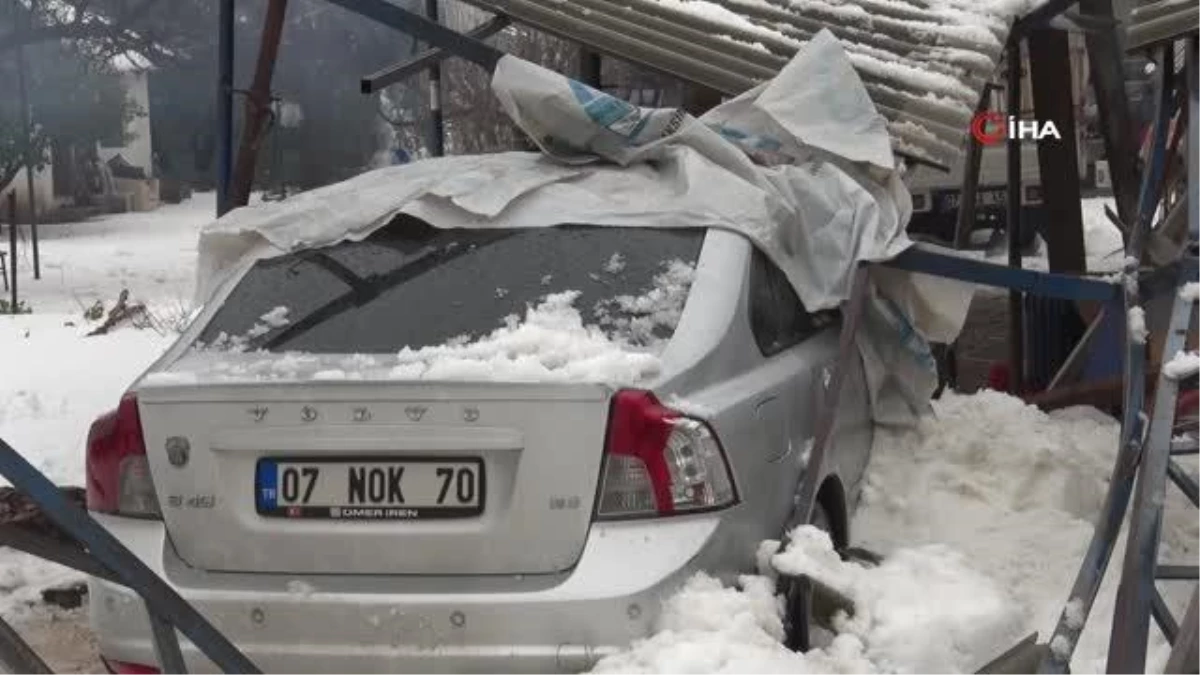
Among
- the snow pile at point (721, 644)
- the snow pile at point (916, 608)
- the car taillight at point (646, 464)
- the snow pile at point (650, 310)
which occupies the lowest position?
the snow pile at point (916, 608)

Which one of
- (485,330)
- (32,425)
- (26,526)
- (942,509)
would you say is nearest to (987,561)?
(942,509)

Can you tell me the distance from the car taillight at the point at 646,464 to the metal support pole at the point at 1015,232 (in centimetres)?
522

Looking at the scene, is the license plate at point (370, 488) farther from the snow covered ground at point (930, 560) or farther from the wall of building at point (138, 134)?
the wall of building at point (138, 134)

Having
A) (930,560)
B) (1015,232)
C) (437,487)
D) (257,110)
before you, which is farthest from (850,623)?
(1015,232)

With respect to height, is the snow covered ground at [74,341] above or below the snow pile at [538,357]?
below

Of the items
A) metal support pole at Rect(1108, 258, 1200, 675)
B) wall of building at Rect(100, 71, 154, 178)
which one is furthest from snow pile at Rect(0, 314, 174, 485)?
wall of building at Rect(100, 71, 154, 178)

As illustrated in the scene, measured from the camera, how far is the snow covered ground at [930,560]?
3.13 meters

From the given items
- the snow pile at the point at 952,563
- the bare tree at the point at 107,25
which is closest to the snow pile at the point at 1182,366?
the snow pile at the point at 952,563

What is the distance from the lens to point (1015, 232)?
27.0 feet

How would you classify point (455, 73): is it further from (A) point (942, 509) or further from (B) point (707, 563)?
(B) point (707, 563)

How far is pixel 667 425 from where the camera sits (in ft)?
10.6

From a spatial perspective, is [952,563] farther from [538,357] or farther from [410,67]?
[410,67]

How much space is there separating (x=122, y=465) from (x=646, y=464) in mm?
1308

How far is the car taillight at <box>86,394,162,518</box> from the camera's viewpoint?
3.51 metres
